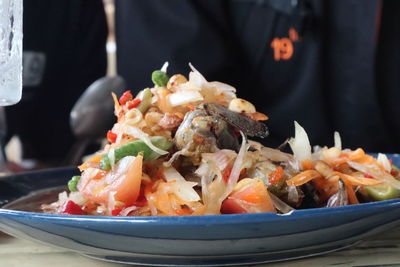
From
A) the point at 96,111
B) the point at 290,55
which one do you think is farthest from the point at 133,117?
the point at 290,55

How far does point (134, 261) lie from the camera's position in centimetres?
83

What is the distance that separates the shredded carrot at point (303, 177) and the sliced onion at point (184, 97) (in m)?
0.22

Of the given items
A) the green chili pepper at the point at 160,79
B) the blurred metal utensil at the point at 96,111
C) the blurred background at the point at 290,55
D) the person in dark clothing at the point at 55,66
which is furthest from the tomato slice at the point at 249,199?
the person in dark clothing at the point at 55,66

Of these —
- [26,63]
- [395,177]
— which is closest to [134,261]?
[395,177]

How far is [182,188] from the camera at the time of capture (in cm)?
90

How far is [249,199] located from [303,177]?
124 mm

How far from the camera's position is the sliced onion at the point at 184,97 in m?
1.03

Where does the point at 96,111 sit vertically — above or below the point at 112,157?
below

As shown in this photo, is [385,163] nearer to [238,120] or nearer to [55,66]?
[238,120]

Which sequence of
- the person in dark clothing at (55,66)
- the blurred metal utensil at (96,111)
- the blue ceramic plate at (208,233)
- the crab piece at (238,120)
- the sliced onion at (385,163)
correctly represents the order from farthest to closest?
1. the person in dark clothing at (55,66)
2. the blurred metal utensil at (96,111)
3. the sliced onion at (385,163)
4. the crab piece at (238,120)
5. the blue ceramic plate at (208,233)

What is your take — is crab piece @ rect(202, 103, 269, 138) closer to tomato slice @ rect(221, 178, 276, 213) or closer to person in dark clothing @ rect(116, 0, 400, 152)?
tomato slice @ rect(221, 178, 276, 213)

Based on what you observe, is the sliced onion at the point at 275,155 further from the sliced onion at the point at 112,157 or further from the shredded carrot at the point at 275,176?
the sliced onion at the point at 112,157

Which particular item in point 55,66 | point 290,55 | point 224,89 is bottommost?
point 55,66

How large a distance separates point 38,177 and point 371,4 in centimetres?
185
